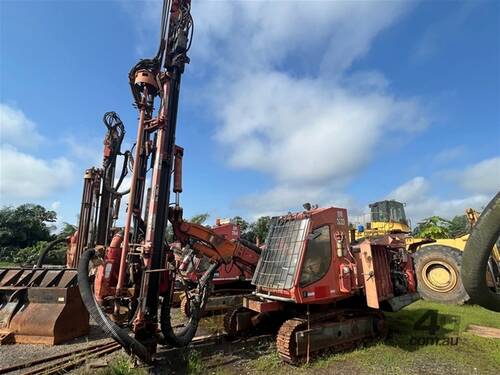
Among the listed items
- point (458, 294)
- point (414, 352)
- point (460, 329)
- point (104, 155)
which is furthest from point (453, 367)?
point (104, 155)

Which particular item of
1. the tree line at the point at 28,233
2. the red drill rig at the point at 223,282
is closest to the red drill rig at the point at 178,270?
the red drill rig at the point at 223,282

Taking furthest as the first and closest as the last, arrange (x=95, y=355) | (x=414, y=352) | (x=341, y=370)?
(x=414, y=352) < (x=95, y=355) < (x=341, y=370)

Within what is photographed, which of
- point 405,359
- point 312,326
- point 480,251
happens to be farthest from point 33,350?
point 480,251

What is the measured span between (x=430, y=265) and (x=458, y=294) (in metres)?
1.08

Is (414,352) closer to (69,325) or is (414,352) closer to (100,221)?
(69,325)

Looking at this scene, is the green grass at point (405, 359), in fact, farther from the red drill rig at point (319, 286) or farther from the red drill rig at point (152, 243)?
the red drill rig at point (152, 243)

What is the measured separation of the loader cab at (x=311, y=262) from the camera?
6012 millimetres

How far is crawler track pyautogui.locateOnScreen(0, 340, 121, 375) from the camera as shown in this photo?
17.0 ft

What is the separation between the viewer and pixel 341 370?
547cm

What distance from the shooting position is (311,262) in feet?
20.3

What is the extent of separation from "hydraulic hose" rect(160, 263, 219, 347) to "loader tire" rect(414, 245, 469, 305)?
23.7 ft

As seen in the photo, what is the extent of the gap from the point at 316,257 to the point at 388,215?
441 inches

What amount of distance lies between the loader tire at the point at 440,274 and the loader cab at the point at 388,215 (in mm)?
4382

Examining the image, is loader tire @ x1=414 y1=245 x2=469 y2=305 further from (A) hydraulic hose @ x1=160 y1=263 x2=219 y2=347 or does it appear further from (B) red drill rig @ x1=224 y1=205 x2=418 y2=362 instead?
(A) hydraulic hose @ x1=160 y1=263 x2=219 y2=347
